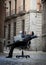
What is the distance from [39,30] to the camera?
36969 mm

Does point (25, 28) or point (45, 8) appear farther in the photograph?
point (25, 28)

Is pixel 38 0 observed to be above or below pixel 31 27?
above

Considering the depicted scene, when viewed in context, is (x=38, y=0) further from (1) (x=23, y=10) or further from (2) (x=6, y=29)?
(2) (x=6, y=29)

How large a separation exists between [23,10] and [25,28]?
7.43 ft

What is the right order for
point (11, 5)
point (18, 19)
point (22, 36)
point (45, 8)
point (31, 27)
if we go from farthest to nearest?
point (11, 5), point (18, 19), point (31, 27), point (45, 8), point (22, 36)

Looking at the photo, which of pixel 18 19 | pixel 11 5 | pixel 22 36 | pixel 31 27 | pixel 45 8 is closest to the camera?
pixel 22 36

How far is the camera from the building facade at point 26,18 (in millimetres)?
36594

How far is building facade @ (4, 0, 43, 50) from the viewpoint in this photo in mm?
36594

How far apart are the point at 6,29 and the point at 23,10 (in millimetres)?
7675

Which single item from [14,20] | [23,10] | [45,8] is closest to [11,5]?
[14,20]

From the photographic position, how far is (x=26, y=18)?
3784cm

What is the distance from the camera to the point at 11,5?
43750 mm

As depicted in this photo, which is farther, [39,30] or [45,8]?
[39,30]

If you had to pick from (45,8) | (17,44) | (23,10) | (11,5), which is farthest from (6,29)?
(17,44)
